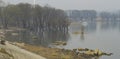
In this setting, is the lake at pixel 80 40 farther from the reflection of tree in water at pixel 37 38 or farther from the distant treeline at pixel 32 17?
the distant treeline at pixel 32 17

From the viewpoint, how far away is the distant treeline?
397ft

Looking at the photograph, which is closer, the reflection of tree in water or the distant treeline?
the reflection of tree in water

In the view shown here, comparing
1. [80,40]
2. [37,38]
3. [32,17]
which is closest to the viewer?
[80,40]

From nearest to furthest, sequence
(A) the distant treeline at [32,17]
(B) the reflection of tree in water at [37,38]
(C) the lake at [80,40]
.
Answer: (C) the lake at [80,40], (B) the reflection of tree in water at [37,38], (A) the distant treeline at [32,17]

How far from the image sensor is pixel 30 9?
125688 millimetres

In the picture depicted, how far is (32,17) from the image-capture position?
12506 centimetres

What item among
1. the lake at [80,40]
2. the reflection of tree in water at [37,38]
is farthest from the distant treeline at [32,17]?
the reflection of tree in water at [37,38]

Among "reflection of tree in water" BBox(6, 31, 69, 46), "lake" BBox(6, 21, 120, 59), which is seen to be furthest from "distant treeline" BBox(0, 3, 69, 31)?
"reflection of tree in water" BBox(6, 31, 69, 46)

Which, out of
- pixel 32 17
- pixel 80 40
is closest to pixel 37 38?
pixel 80 40

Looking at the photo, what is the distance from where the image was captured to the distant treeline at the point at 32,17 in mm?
121062

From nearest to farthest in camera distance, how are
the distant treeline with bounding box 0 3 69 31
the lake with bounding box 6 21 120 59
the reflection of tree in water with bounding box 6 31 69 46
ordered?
the lake with bounding box 6 21 120 59
the reflection of tree in water with bounding box 6 31 69 46
the distant treeline with bounding box 0 3 69 31

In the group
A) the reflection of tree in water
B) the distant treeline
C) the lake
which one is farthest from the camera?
the distant treeline

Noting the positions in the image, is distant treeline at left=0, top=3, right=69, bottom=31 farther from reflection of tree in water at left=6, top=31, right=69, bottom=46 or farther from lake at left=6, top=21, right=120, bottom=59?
reflection of tree in water at left=6, top=31, right=69, bottom=46

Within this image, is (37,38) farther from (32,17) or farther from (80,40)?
(32,17)
